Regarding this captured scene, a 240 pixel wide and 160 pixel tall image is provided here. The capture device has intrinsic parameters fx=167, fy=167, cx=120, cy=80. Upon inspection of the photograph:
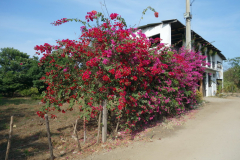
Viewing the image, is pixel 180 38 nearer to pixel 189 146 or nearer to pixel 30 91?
pixel 189 146

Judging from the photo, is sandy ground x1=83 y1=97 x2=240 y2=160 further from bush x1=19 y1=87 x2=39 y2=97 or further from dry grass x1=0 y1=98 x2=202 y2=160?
bush x1=19 y1=87 x2=39 y2=97

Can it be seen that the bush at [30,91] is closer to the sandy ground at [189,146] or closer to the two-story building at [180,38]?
the two-story building at [180,38]

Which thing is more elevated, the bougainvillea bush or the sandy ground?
the bougainvillea bush

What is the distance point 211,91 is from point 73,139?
17.0 metres

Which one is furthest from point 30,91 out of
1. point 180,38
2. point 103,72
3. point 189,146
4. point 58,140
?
point 189,146

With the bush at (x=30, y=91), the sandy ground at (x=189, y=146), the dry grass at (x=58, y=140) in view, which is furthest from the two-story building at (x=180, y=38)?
the bush at (x=30, y=91)

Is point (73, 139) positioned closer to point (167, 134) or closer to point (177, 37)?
point (167, 134)

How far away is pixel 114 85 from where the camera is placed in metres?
4.66

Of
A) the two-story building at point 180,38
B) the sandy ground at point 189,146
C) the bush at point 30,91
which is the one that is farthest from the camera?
the bush at point 30,91

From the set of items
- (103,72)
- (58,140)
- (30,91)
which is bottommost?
(58,140)

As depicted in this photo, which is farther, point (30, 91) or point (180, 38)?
point (30, 91)

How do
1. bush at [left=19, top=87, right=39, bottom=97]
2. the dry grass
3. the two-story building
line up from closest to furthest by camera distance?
the dry grass, the two-story building, bush at [left=19, top=87, right=39, bottom=97]

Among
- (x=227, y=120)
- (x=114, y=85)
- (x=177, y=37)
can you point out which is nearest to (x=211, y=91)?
(x=177, y=37)

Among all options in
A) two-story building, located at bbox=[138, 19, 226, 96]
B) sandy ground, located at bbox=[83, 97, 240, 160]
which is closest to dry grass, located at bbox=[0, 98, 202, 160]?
A: sandy ground, located at bbox=[83, 97, 240, 160]
